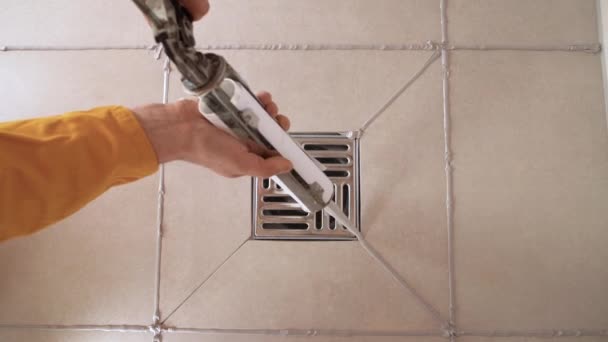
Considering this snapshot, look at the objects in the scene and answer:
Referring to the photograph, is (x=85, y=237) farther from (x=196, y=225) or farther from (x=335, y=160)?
(x=335, y=160)

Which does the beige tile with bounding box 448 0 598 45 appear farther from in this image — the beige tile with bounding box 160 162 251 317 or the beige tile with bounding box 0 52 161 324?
the beige tile with bounding box 0 52 161 324

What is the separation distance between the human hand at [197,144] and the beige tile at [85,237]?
495 millimetres

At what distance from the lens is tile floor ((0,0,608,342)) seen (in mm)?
971

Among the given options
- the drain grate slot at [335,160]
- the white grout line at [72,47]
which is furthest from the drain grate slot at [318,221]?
the white grout line at [72,47]

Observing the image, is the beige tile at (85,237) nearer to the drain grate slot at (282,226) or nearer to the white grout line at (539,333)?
the drain grate slot at (282,226)

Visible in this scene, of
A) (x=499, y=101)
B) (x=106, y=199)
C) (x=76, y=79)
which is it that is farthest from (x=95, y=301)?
(x=499, y=101)

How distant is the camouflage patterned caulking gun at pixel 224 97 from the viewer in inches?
17.5

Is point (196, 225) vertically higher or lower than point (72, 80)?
lower

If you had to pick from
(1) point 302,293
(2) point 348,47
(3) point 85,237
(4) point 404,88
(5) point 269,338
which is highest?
(2) point 348,47

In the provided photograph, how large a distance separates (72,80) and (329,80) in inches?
25.5

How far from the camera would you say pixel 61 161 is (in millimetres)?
462

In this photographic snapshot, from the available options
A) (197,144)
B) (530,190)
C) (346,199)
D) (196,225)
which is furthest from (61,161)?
(530,190)

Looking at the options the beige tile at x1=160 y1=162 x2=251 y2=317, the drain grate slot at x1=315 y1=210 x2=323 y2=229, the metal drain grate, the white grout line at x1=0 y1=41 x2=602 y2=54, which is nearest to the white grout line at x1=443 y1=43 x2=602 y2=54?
the white grout line at x1=0 y1=41 x2=602 y2=54

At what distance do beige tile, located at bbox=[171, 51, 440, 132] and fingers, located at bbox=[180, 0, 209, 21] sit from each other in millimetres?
537
